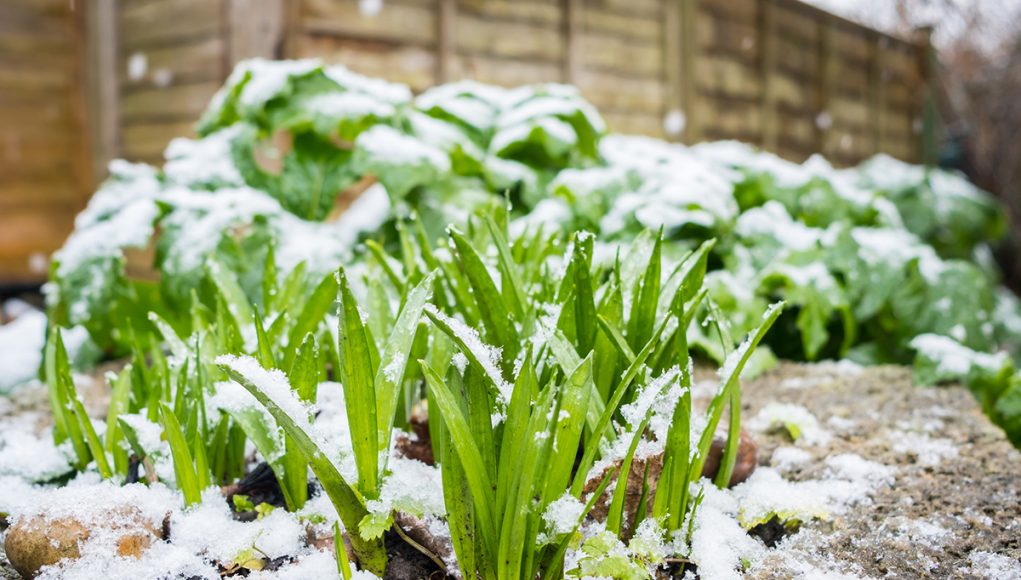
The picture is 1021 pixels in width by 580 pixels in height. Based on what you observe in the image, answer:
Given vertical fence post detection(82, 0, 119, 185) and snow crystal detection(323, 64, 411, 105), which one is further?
vertical fence post detection(82, 0, 119, 185)

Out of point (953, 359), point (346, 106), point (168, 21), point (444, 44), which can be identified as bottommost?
point (953, 359)

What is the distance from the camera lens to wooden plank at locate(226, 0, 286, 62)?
3.50 metres

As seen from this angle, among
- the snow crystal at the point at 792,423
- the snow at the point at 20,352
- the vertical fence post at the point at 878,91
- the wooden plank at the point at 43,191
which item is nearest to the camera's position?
the snow crystal at the point at 792,423

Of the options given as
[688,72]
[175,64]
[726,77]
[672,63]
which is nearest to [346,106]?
[175,64]

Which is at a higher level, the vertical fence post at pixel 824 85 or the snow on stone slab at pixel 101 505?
the vertical fence post at pixel 824 85

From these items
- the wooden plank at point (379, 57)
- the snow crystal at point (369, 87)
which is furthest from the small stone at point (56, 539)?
the wooden plank at point (379, 57)

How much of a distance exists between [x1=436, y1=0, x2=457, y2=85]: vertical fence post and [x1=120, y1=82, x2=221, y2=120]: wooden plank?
1.08m

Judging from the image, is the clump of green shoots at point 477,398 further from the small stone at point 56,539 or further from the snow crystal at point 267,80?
the snow crystal at point 267,80

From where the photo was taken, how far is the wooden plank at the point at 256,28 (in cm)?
350

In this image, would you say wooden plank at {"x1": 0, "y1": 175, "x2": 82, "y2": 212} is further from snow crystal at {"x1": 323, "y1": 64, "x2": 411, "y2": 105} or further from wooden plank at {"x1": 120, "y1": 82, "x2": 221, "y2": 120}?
snow crystal at {"x1": 323, "y1": 64, "x2": 411, "y2": 105}

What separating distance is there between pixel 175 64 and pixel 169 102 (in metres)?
0.21

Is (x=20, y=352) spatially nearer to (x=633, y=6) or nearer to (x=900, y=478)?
(x=900, y=478)

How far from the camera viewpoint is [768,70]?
21.9 feet

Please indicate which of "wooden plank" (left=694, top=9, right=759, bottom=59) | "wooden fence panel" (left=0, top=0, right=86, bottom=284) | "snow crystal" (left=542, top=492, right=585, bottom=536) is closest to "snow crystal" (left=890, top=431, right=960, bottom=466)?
"snow crystal" (left=542, top=492, right=585, bottom=536)
